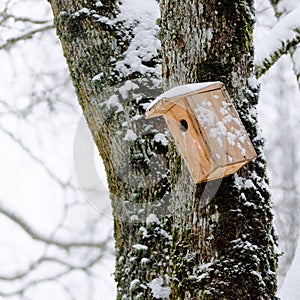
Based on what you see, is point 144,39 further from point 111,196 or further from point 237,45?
point 111,196

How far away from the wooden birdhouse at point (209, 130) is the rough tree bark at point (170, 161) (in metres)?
0.07

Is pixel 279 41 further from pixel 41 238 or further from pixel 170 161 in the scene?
pixel 41 238

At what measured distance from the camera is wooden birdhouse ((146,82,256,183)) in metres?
1.39

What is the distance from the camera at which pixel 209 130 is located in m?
1.41

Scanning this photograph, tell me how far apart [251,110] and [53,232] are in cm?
581

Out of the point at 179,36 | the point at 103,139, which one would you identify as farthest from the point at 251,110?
the point at 103,139

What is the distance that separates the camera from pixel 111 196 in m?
1.84

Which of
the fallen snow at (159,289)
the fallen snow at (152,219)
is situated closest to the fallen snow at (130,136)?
the fallen snow at (152,219)

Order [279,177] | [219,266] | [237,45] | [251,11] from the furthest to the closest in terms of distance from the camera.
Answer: [279,177]
[251,11]
[237,45]
[219,266]

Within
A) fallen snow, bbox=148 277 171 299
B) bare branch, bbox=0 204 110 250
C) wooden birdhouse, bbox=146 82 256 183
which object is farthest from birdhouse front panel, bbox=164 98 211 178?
bare branch, bbox=0 204 110 250

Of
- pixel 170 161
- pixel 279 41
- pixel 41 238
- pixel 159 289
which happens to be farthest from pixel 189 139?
pixel 41 238

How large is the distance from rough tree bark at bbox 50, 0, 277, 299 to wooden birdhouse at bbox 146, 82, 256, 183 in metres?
0.07

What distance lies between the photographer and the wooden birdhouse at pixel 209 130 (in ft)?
→ 4.57

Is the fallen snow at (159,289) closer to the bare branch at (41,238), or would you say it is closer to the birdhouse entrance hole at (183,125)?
the birdhouse entrance hole at (183,125)
